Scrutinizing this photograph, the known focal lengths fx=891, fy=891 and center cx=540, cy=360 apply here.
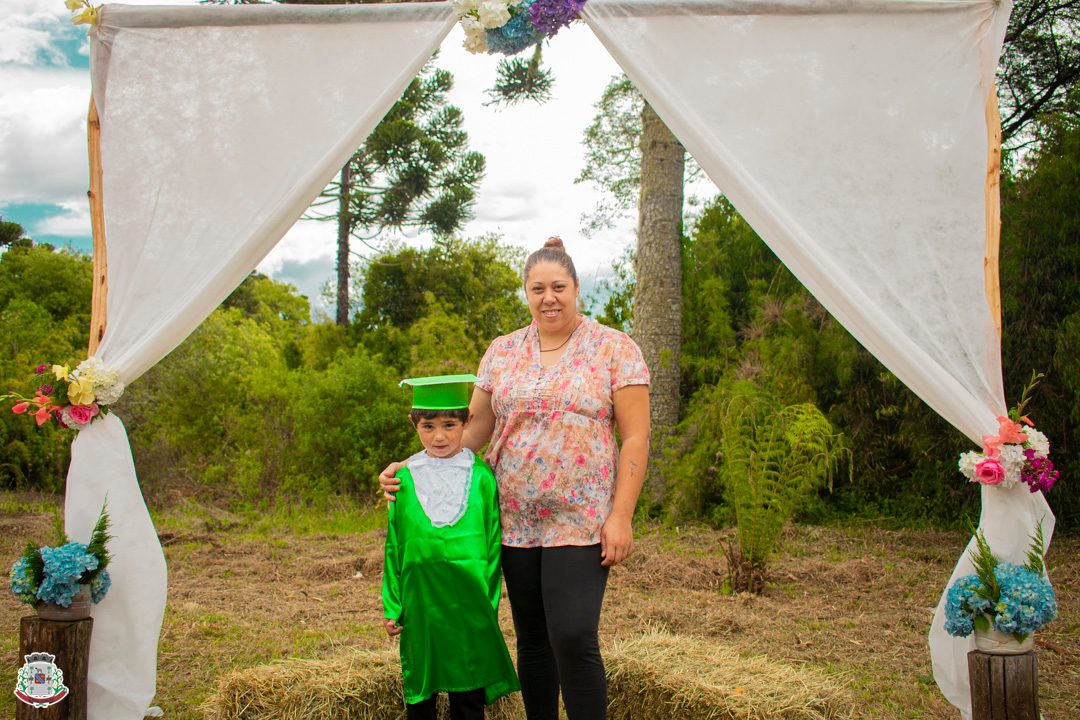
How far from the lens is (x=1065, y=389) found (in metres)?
6.06

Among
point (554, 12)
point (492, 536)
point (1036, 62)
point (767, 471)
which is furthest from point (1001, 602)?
point (1036, 62)

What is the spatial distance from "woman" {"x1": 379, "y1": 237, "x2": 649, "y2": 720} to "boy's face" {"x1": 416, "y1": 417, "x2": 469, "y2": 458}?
0.11 m

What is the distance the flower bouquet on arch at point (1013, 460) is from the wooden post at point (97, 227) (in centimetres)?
287

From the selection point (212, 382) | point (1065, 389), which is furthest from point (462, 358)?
point (1065, 389)

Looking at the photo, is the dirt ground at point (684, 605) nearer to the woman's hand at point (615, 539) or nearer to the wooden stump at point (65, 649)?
the wooden stump at point (65, 649)

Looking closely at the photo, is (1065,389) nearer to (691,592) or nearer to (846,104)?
(691,592)

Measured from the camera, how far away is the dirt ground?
3752mm

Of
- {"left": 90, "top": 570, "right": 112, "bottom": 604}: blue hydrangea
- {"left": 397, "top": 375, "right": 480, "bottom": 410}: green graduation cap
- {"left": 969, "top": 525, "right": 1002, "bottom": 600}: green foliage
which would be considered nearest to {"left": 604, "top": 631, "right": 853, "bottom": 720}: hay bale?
{"left": 969, "top": 525, "right": 1002, "bottom": 600}: green foliage

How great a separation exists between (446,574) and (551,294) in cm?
86

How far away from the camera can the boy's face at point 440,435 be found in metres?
2.63

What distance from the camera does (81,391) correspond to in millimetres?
2885

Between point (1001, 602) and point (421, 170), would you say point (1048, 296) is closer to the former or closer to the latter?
point (1001, 602)

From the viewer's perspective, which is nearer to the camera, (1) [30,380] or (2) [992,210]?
(2) [992,210]

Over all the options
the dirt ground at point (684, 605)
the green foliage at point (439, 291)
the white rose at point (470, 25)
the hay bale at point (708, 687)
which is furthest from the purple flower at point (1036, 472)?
the green foliage at point (439, 291)
